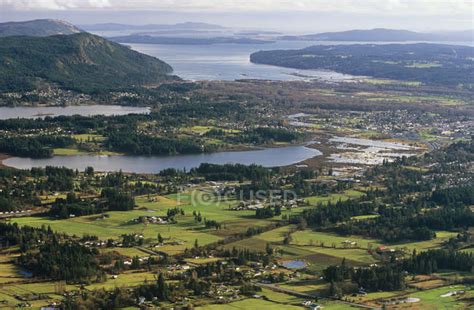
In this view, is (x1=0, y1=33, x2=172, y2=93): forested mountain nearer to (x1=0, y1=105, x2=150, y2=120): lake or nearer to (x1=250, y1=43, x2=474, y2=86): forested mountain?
(x1=0, y1=105, x2=150, y2=120): lake

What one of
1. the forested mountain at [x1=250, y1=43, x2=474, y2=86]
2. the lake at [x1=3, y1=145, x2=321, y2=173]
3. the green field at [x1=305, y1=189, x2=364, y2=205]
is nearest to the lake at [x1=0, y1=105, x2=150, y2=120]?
the lake at [x1=3, y1=145, x2=321, y2=173]

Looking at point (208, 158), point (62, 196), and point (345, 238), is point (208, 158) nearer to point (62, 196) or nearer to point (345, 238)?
point (62, 196)

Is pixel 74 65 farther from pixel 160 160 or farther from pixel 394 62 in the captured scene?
pixel 394 62

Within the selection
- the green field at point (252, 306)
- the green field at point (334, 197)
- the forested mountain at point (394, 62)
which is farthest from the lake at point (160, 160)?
the forested mountain at point (394, 62)

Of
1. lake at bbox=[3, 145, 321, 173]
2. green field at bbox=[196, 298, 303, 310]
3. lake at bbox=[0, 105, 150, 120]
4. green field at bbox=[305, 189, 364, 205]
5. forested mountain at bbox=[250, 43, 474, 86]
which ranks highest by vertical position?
forested mountain at bbox=[250, 43, 474, 86]

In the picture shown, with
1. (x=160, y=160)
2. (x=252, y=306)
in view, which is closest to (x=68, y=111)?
(x=160, y=160)

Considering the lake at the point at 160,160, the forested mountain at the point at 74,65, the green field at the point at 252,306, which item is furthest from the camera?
the forested mountain at the point at 74,65

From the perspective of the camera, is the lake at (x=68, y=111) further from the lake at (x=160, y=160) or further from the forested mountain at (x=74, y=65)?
the lake at (x=160, y=160)
